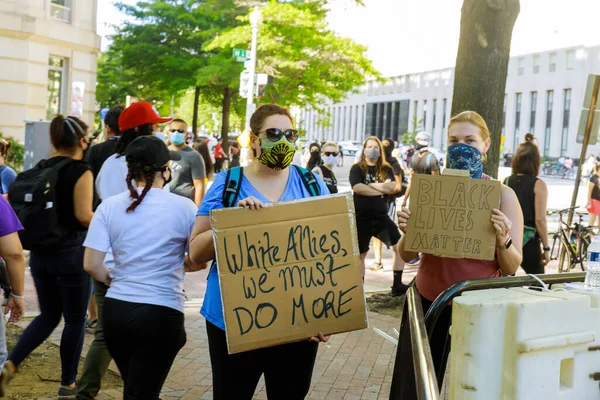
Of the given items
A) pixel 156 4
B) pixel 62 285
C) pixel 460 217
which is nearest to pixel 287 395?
pixel 460 217

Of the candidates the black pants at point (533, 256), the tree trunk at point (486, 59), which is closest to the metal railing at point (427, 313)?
the black pants at point (533, 256)

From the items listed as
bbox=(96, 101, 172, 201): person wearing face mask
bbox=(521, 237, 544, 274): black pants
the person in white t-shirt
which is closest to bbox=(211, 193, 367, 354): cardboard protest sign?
the person in white t-shirt

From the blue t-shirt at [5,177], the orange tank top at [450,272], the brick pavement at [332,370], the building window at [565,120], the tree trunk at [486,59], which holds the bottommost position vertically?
the brick pavement at [332,370]

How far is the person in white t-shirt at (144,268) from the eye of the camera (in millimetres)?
4031

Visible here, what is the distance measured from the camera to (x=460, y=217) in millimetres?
4184

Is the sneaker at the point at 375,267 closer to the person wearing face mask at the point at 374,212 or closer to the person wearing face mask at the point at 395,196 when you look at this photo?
the person wearing face mask at the point at 395,196

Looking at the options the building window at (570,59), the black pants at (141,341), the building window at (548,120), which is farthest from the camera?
the building window at (548,120)

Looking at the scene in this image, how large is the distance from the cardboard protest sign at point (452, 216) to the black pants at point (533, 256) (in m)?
3.43

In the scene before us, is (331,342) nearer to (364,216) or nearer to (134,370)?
(364,216)

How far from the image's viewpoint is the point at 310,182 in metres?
3.90

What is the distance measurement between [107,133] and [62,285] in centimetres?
205

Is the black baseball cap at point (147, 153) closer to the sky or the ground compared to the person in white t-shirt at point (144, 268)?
closer to the sky

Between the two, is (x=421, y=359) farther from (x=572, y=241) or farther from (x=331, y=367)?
(x=572, y=241)

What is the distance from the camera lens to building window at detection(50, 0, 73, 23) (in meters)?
22.7
